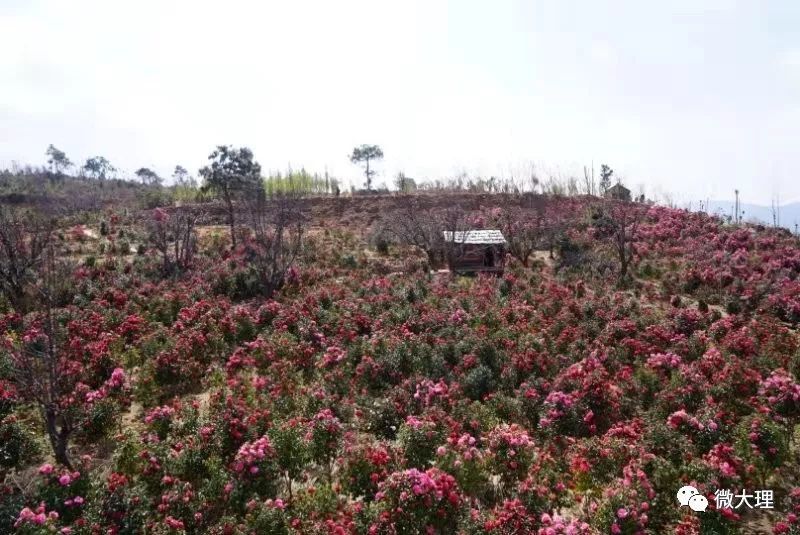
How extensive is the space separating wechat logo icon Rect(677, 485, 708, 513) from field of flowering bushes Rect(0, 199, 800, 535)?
0.18 metres

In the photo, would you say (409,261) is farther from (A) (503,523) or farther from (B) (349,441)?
(A) (503,523)

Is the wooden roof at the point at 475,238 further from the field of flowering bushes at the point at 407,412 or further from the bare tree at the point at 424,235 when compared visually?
the field of flowering bushes at the point at 407,412

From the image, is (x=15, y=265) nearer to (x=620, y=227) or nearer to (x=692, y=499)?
(x=692, y=499)

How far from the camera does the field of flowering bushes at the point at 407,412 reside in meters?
6.46

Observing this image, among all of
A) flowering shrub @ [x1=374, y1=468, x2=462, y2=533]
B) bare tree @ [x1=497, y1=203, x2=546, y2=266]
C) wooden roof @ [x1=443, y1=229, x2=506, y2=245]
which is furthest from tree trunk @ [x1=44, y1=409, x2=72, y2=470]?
bare tree @ [x1=497, y1=203, x2=546, y2=266]

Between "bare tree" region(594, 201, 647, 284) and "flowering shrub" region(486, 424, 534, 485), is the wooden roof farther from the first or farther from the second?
"flowering shrub" region(486, 424, 534, 485)

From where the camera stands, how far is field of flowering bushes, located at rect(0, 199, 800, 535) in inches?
255

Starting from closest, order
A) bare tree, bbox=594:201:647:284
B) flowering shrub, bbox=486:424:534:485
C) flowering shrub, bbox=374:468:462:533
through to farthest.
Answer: flowering shrub, bbox=374:468:462:533 < flowering shrub, bbox=486:424:534:485 < bare tree, bbox=594:201:647:284

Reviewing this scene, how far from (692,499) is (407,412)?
4.68m

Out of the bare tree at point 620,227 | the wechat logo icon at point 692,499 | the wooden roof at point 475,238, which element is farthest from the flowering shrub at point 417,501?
the wooden roof at point 475,238

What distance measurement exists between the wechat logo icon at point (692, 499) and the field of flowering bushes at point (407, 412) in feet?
0.58

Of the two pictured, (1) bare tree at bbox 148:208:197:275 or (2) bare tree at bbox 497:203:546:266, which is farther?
(2) bare tree at bbox 497:203:546:266

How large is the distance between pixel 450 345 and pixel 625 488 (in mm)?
6214

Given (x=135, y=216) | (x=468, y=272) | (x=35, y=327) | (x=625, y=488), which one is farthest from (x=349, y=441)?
(x=135, y=216)
